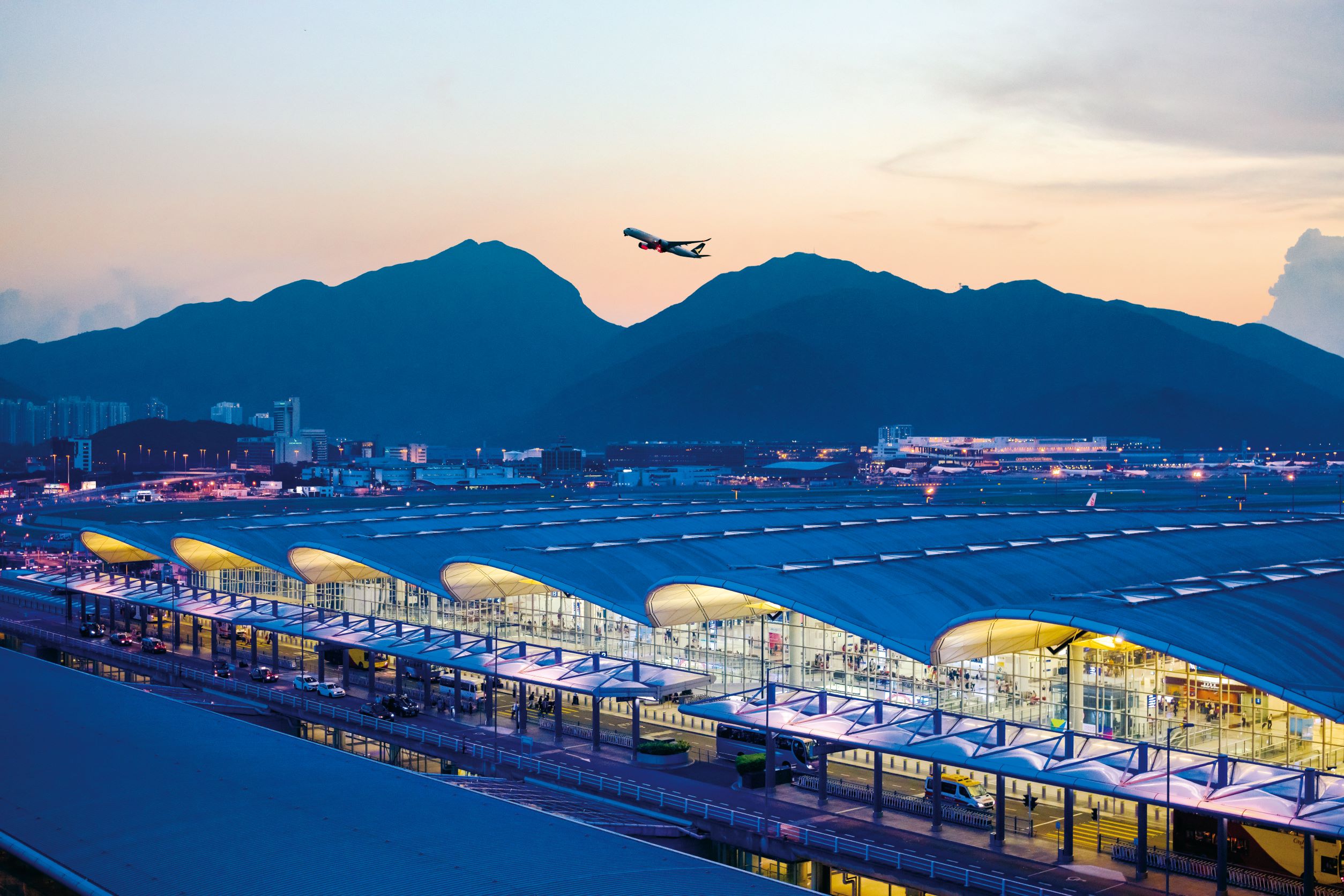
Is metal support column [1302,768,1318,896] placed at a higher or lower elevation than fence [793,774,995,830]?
higher

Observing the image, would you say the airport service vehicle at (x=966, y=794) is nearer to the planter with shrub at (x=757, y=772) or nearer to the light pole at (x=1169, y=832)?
the planter with shrub at (x=757, y=772)

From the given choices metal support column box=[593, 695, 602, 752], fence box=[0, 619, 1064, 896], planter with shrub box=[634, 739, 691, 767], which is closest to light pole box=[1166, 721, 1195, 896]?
fence box=[0, 619, 1064, 896]

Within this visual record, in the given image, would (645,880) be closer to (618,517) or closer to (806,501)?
(618,517)

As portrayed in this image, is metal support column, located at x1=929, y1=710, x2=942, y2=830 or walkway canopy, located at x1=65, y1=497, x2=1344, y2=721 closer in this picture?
metal support column, located at x1=929, y1=710, x2=942, y2=830

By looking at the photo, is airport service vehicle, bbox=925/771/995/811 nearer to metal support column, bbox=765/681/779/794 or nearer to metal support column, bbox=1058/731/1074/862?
metal support column, bbox=765/681/779/794

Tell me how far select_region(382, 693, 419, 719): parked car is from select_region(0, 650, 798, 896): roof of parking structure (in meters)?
11.2

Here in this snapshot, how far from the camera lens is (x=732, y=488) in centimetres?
19712

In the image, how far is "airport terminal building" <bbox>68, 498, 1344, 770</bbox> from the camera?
32.2m

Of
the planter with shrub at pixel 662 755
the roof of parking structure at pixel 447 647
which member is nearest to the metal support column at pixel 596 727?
the roof of parking structure at pixel 447 647

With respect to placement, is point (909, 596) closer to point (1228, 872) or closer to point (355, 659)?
point (1228, 872)

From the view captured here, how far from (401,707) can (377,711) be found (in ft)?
3.20

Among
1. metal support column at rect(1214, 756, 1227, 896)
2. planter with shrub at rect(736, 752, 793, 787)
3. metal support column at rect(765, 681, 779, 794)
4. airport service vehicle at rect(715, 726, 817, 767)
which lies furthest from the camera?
airport service vehicle at rect(715, 726, 817, 767)

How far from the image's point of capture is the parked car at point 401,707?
4291 centimetres

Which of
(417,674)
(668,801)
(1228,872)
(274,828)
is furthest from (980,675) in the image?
(417,674)
